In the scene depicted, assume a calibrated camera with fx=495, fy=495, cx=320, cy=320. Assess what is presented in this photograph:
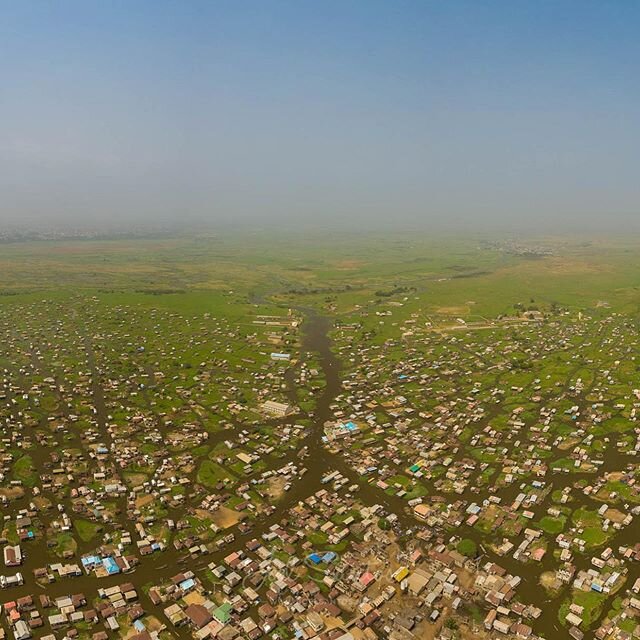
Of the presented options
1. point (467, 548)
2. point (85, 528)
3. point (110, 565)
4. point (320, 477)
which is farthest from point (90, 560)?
point (467, 548)

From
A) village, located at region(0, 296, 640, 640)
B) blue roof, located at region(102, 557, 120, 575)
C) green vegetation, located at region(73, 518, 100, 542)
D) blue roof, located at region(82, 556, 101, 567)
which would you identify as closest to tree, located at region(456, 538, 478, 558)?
village, located at region(0, 296, 640, 640)

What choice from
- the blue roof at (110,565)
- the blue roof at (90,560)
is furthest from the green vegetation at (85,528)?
the blue roof at (110,565)

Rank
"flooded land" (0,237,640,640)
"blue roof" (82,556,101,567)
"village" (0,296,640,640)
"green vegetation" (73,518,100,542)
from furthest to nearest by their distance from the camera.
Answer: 1. "green vegetation" (73,518,100,542)
2. "blue roof" (82,556,101,567)
3. "flooded land" (0,237,640,640)
4. "village" (0,296,640,640)

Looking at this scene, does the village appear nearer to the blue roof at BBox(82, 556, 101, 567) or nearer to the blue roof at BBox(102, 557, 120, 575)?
the blue roof at BBox(102, 557, 120, 575)

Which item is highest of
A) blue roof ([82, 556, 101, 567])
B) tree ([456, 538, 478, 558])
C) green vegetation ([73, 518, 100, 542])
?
tree ([456, 538, 478, 558])

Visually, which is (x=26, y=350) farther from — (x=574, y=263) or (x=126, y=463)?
(x=574, y=263)

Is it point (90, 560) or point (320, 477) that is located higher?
point (320, 477)

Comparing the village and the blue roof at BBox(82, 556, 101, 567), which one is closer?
the village

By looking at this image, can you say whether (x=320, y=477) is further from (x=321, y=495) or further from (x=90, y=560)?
(x=90, y=560)

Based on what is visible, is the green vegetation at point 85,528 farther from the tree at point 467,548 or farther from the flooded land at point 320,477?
the tree at point 467,548
